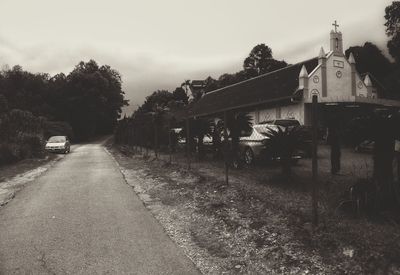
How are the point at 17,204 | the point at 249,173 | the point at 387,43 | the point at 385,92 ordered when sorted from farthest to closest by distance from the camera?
the point at 387,43 → the point at 385,92 → the point at 249,173 → the point at 17,204

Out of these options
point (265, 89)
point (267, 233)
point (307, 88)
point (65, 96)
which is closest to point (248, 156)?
point (267, 233)

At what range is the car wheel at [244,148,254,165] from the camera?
13.4 metres

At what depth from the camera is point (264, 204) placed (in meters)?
7.34

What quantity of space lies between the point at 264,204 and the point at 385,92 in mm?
31824

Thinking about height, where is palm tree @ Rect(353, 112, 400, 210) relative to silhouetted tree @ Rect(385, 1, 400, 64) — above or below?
below

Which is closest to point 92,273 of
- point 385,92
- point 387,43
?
point 385,92

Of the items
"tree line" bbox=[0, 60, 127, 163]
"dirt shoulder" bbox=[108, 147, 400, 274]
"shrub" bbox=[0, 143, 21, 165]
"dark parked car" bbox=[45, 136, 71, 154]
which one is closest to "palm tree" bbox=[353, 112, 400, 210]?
"dirt shoulder" bbox=[108, 147, 400, 274]

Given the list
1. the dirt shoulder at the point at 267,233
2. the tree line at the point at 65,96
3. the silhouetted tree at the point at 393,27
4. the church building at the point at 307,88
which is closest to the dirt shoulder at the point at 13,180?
the dirt shoulder at the point at 267,233

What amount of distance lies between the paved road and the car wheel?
16.6 feet

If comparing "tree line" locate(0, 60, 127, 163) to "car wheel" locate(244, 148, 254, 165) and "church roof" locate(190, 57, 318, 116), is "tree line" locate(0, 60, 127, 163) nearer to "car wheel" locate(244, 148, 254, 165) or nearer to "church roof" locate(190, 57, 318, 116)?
"church roof" locate(190, 57, 318, 116)

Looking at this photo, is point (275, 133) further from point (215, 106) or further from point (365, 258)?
point (215, 106)

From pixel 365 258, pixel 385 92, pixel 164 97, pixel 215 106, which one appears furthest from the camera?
pixel 164 97

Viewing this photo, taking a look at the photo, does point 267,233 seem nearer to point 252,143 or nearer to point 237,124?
point 237,124

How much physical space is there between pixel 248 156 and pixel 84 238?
27.9 ft
